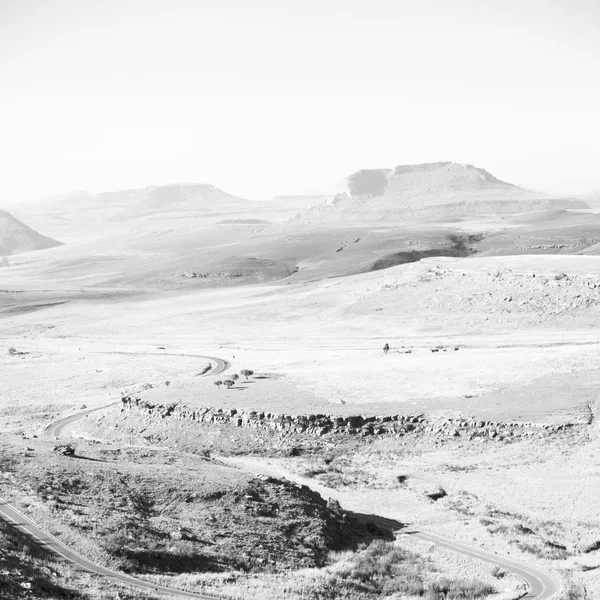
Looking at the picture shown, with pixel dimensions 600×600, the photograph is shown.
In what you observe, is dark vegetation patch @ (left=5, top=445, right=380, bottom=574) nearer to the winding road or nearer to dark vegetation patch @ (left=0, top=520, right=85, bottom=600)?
the winding road

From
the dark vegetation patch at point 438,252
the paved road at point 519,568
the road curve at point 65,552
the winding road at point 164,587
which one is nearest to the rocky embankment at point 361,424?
the winding road at point 164,587

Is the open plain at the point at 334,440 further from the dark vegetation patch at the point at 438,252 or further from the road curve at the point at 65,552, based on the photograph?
the dark vegetation patch at the point at 438,252

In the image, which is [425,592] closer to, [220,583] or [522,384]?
[220,583]

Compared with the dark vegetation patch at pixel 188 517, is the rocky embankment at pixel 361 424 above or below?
below

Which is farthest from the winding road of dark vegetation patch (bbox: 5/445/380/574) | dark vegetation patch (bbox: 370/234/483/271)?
dark vegetation patch (bbox: 370/234/483/271)

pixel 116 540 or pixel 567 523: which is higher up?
pixel 116 540

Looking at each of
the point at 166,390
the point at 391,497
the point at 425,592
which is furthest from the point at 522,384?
the point at 425,592
